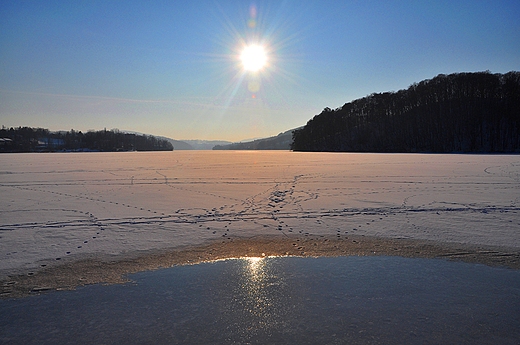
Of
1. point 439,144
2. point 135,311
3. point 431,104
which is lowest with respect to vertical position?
point 135,311

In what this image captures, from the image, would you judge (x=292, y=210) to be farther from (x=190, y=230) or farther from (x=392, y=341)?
(x=392, y=341)

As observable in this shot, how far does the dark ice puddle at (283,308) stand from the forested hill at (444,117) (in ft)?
225

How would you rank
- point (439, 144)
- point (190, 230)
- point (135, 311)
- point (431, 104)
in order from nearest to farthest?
point (135, 311) < point (190, 230) < point (439, 144) < point (431, 104)

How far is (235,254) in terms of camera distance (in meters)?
5.59

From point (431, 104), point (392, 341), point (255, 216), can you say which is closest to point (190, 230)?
point (255, 216)

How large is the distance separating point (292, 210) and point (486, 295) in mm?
5570

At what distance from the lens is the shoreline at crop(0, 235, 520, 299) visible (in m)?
4.47

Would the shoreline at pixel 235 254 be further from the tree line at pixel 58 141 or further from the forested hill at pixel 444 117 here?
the tree line at pixel 58 141

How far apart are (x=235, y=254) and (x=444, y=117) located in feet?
247

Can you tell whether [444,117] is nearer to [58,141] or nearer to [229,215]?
[229,215]

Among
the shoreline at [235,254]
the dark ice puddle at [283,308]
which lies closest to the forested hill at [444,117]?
the shoreline at [235,254]

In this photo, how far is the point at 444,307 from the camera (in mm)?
3627

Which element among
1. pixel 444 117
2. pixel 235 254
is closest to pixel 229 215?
pixel 235 254

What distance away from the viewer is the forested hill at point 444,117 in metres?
60.8
